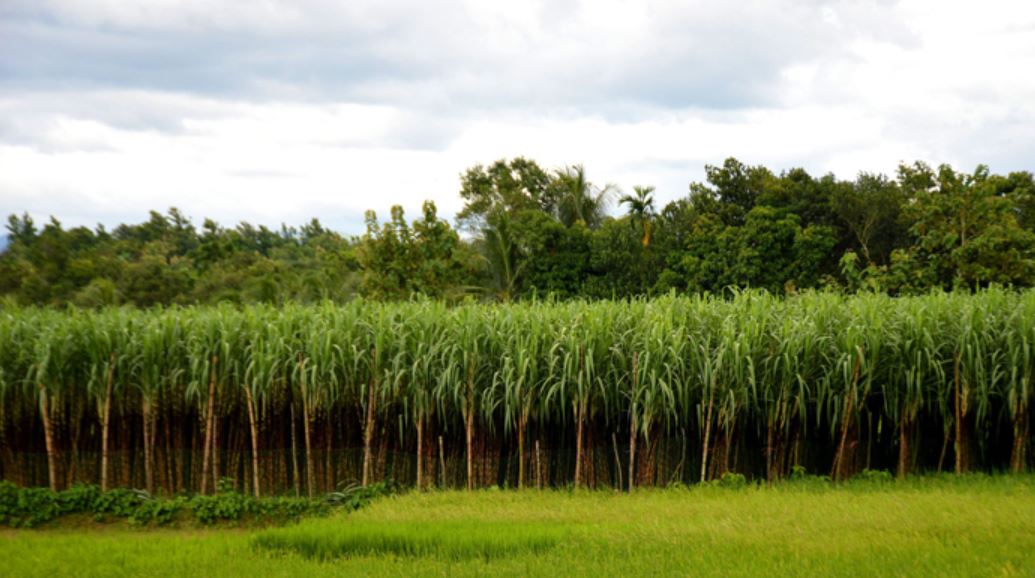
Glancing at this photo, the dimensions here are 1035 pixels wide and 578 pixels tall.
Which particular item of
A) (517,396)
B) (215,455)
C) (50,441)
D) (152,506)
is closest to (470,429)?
(517,396)

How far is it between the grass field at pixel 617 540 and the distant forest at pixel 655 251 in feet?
51.3

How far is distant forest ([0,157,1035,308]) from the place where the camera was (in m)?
22.7

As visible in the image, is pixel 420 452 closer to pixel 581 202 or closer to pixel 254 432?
pixel 254 432

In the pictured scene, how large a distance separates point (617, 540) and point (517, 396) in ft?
8.41

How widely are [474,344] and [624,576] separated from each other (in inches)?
152

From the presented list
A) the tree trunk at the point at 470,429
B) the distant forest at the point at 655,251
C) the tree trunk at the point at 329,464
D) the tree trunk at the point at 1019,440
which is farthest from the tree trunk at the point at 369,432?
the distant forest at the point at 655,251

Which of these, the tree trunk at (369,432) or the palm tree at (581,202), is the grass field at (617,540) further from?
the palm tree at (581,202)

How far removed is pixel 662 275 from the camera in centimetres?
3072

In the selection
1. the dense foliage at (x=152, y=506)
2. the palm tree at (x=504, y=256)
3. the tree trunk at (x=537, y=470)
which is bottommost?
the dense foliage at (x=152, y=506)

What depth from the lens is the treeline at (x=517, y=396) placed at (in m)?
8.45

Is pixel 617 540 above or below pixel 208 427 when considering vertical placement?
below

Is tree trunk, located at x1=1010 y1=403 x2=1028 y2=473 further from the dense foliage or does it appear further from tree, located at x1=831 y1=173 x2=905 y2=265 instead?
tree, located at x1=831 y1=173 x2=905 y2=265

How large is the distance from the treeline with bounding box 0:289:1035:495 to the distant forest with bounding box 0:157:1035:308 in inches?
543

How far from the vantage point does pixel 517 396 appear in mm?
8367
